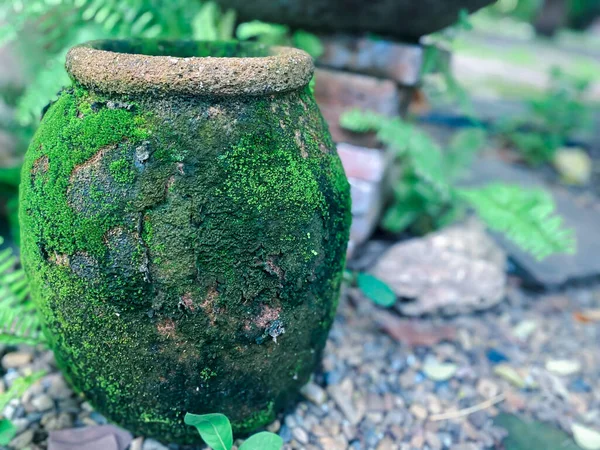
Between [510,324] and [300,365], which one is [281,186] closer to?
[300,365]

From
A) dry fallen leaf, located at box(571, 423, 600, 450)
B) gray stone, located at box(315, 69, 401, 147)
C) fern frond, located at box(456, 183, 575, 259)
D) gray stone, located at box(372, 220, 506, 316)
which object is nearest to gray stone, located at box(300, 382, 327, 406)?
gray stone, located at box(372, 220, 506, 316)

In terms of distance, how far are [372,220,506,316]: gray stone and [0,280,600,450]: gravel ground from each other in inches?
3.8

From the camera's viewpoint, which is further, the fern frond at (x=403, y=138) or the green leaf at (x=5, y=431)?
the fern frond at (x=403, y=138)

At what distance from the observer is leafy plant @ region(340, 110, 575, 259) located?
2.39 metres

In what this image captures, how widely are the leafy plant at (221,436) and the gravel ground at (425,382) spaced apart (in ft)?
1.04

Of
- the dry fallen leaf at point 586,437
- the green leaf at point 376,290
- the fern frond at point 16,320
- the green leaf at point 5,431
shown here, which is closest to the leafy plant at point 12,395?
the green leaf at point 5,431

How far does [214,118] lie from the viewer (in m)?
1.20

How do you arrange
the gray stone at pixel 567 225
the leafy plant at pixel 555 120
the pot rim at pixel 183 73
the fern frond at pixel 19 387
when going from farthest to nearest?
1. the leafy plant at pixel 555 120
2. the gray stone at pixel 567 225
3. the fern frond at pixel 19 387
4. the pot rim at pixel 183 73

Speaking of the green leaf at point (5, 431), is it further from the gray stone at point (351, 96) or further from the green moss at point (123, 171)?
the gray stone at point (351, 96)

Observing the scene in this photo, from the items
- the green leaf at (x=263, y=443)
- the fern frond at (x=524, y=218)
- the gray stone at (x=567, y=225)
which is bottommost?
the gray stone at (x=567, y=225)

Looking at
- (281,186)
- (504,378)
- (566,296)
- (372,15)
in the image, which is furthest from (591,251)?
(281,186)

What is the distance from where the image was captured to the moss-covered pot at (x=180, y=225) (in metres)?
1.19

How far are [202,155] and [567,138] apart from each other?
15.5 ft

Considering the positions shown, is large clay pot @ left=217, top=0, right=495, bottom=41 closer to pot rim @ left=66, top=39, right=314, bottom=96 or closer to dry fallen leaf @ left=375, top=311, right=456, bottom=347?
pot rim @ left=66, top=39, right=314, bottom=96
